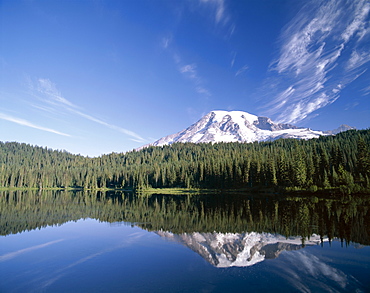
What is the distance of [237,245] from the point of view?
2172 centimetres

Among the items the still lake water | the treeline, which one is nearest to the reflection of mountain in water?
the still lake water

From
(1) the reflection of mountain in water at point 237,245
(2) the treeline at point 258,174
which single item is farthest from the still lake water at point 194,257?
(2) the treeline at point 258,174

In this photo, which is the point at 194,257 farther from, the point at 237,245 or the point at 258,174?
the point at 258,174

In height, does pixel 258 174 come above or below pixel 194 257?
above

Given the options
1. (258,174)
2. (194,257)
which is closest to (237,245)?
(194,257)

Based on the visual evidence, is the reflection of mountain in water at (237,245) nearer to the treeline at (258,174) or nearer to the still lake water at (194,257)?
the still lake water at (194,257)

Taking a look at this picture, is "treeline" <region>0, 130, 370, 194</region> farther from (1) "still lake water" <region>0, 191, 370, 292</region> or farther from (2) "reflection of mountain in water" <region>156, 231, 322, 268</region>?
(2) "reflection of mountain in water" <region>156, 231, 322, 268</region>

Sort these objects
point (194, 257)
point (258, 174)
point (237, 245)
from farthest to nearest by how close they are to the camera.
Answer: point (258, 174) < point (237, 245) < point (194, 257)

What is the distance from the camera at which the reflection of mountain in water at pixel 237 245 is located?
18.5 meters

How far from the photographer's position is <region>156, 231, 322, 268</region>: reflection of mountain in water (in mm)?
18516

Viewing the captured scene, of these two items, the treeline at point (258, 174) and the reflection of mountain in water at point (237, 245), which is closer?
the reflection of mountain in water at point (237, 245)

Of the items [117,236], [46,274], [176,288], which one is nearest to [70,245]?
[117,236]

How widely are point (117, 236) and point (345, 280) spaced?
74.2ft

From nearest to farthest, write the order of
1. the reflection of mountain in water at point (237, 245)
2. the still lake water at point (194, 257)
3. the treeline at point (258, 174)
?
the still lake water at point (194, 257) < the reflection of mountain in water at point (237, 245) < the treeline at point (258, 174)
